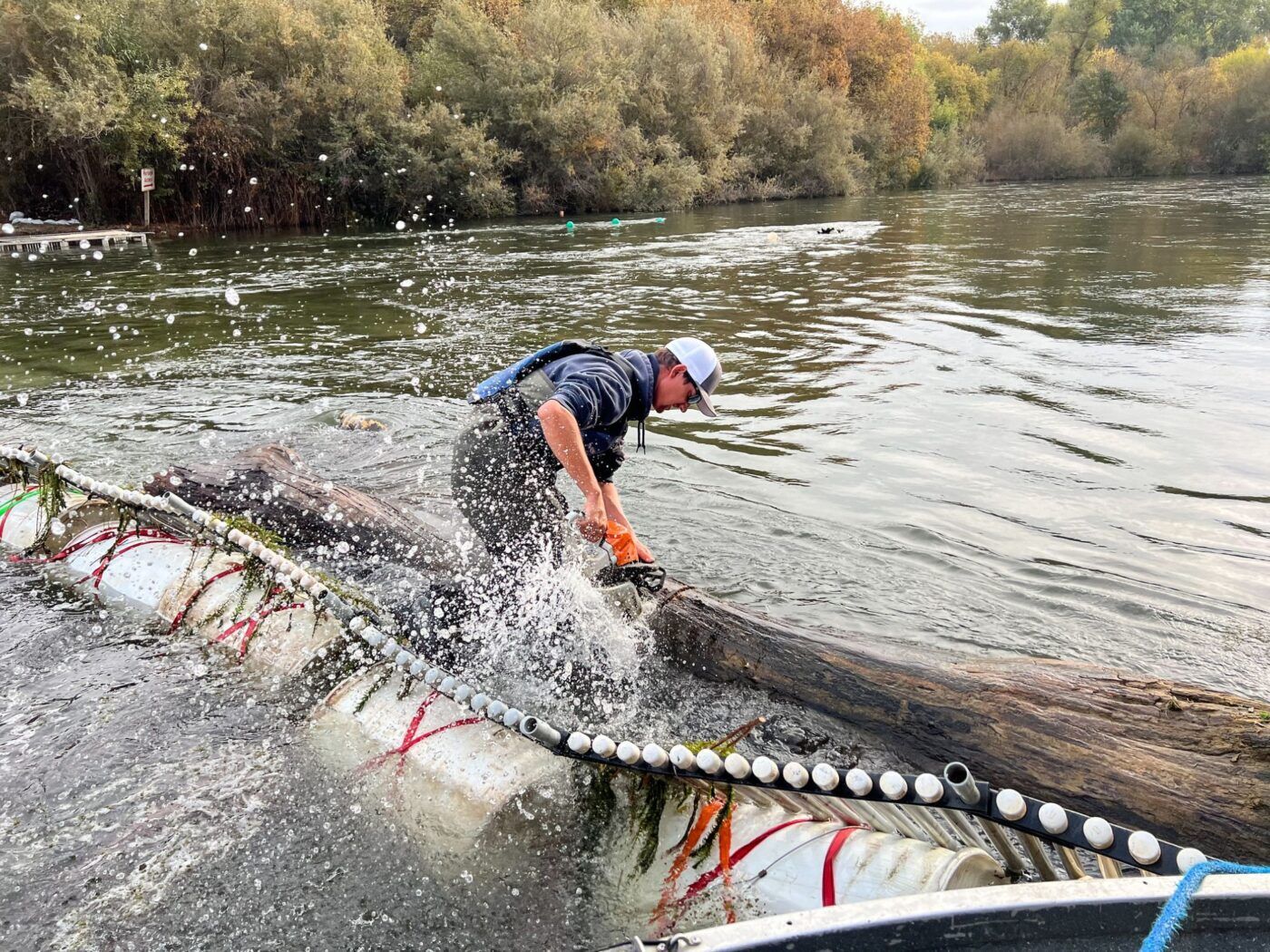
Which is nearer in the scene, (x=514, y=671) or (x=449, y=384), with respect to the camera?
(x=514, y=671)

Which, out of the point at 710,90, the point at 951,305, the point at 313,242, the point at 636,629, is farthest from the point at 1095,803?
the point at 710,90

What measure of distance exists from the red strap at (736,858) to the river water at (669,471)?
458 mm

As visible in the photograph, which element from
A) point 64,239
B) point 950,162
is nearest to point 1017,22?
point 950,162

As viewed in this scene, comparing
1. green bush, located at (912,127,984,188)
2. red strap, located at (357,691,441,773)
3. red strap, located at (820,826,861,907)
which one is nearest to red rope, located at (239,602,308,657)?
red strap, located at (357,691,441,773)

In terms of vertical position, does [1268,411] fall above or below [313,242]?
below

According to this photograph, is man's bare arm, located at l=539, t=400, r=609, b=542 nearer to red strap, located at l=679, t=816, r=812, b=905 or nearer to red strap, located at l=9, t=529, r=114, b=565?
red strap, located at l=679, t=816, r=812, b=905

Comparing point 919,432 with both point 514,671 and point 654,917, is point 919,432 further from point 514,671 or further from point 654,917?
point 654,917

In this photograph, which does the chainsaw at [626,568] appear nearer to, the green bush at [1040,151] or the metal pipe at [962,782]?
the metal pipe at [962,782]

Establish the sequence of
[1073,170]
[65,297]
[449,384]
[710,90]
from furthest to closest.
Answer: [1073,170] < [710,90] < [65,297] < [449,384]

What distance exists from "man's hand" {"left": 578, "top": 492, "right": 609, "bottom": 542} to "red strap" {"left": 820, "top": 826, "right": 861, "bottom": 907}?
193 cm

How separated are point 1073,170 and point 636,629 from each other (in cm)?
6487

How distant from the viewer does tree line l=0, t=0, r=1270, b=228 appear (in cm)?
2953

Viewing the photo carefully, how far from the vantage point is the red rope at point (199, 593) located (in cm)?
529

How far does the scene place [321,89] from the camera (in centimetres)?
3291
